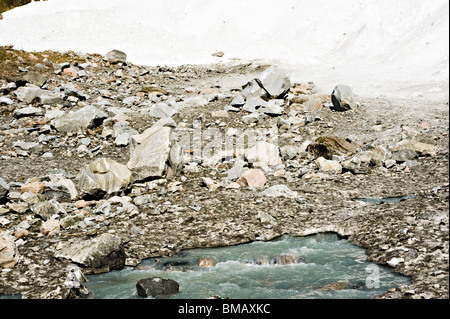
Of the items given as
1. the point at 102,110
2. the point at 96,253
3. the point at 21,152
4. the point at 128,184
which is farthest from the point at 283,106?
the point at 96,253

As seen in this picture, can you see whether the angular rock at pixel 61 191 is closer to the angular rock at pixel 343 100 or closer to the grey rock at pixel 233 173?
the grey rock at pixel 233 173

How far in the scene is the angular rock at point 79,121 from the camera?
14.7 m

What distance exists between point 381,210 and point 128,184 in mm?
6568

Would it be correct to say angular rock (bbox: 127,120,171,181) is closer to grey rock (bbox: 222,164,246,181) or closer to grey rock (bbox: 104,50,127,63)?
grey rock (bbox: 222,164,246,181)

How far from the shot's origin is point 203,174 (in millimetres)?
11891

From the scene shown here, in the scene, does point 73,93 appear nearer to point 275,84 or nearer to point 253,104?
point 253,104

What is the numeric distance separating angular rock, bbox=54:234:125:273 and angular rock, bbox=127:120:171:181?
12.8ft

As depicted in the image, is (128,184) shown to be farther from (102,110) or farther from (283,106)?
(283,106)

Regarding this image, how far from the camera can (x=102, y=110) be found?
16500 mm

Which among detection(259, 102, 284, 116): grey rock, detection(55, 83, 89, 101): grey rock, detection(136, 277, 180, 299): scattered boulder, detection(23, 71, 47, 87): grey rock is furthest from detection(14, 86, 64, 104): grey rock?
detection(136, 277, 180, 299): scattered boulder

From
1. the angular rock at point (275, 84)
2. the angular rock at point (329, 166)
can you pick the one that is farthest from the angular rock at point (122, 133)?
the angular rock at point (329, 166)

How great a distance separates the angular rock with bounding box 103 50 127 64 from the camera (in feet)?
81.1

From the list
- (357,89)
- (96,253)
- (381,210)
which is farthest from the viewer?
(357,89)

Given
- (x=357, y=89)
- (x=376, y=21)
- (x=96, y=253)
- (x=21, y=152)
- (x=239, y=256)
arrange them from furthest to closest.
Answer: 1. (x=376, y=21)
2. (x=357, y=89)
3. (x=21, y=152)
4. (x=239, y=256)
5. (x=96, y=253)
